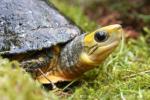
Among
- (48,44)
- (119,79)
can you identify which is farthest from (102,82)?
(48,44)

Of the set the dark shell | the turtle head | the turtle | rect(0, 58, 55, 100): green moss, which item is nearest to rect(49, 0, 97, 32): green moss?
the dark shell

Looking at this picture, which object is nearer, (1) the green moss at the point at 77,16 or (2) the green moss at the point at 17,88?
(2) the green moss at the point at 17,88

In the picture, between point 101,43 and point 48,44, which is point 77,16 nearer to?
point 48,44

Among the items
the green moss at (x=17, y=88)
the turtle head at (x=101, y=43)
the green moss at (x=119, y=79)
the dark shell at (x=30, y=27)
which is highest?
the dark shell at (x=30, y=27)

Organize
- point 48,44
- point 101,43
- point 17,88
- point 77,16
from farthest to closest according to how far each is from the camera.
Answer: point 77,16, point 48,44, point 101,43, point 17,88

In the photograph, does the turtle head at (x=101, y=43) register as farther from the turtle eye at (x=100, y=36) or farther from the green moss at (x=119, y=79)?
the green moss at (x=119, y=79)

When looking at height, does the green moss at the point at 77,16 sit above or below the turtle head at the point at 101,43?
above

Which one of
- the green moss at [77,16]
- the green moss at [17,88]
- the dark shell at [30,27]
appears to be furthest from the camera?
the green moss at [77,16]

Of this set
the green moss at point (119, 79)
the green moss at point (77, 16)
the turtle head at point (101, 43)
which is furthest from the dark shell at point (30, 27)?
the green moss at point (77, 16)

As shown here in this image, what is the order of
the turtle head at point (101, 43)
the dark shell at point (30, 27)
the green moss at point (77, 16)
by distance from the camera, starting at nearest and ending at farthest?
the turtle head at point (101, 43)
the dark shell at point (30, 27)
the green moss at point (77, 16)
